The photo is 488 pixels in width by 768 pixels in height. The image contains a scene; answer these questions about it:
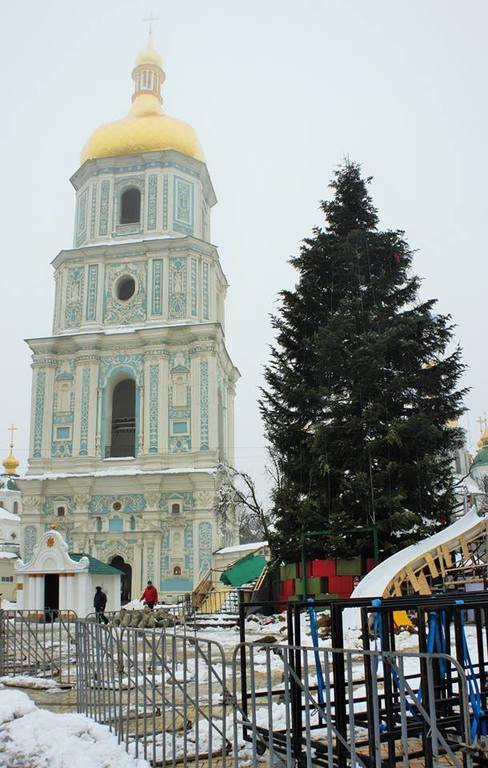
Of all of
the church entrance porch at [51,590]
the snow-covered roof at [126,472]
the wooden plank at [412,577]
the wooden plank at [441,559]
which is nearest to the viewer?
the wooden plank at [412,577]

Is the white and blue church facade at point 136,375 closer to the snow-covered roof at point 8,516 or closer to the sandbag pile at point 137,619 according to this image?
the sandbag pile at point 137,619

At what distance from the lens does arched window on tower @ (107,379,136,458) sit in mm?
38438

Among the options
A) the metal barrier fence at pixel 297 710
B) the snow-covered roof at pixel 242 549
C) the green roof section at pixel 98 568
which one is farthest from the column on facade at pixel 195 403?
the metal barrier fence at pixel 297 710

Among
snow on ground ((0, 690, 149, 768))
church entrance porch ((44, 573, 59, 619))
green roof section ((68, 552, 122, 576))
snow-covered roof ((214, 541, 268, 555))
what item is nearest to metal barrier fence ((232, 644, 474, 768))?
snow on ground ((0, 690, 149, 768))

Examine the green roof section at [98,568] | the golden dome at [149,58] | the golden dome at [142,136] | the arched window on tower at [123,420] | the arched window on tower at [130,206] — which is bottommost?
the green roof section at [98,568]

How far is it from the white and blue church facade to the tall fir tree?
13100 mm

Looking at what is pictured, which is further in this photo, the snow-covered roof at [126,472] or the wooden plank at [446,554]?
the snow-covered roof at [126,472]

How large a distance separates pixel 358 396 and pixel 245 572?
1091 centimetres

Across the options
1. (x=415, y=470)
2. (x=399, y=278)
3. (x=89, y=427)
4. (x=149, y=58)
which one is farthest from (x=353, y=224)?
(x=149, y=58)

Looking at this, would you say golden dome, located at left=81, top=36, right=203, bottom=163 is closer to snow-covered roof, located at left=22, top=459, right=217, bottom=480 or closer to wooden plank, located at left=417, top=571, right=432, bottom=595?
snow-covered roof, located at left=22, top=459, right=217, bottom=480

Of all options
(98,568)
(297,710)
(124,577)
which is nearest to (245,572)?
(98,568)

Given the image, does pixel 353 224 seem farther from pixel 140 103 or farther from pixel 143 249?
pixel 140 103

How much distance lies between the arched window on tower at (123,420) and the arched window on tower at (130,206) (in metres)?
8.86

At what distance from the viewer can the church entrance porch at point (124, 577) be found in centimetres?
3409
